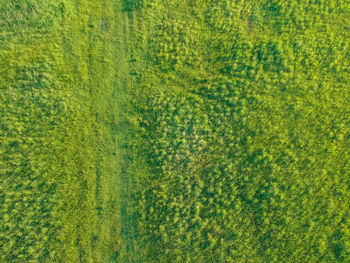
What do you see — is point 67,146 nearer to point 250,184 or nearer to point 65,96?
point 65,96

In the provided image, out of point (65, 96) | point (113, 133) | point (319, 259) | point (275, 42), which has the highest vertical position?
point (275, 42)

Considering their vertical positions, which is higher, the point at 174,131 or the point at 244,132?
the point at 244,132

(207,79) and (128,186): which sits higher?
(207,79)

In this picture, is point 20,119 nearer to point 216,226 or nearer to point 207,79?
point 207,79

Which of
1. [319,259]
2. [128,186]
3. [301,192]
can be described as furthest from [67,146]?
[319,259]

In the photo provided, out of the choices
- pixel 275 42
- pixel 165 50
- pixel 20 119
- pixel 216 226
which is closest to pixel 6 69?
pixel 20 119

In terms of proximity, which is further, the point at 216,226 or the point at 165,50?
the point at 165,50
